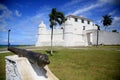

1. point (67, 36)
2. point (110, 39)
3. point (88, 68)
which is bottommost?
point (88, 68)

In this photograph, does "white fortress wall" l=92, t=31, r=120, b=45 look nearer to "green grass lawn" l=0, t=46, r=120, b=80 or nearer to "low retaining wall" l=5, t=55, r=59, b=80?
"green grass lawn" l=0, t=46, r=120, b=80

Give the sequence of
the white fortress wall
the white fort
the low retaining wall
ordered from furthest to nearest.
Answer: the white fort < the white fortress wall < the low retaining wall

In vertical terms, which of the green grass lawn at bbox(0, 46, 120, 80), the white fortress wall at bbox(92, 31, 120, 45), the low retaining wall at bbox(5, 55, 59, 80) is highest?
the white fortress wall at bbox(92, 31, 120, 45)

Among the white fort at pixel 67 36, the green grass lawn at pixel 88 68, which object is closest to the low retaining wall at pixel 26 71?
the green grass lawn at pixel 88 68

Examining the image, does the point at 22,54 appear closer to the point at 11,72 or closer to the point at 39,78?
the point at 11,72

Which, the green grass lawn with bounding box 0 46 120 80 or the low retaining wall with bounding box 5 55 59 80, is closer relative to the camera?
the low retaining wall with bounding box 5 55 59 80

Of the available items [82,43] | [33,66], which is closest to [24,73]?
[33,66]

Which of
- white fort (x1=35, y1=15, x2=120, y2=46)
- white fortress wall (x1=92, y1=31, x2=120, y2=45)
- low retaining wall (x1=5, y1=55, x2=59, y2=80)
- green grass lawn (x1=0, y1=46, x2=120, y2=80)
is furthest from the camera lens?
white fort (x1=35, y1=15, x2=120, y2=46)

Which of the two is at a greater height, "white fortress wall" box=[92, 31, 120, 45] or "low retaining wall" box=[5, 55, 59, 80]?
"white fortress wall" box=[92, 31, 120, 45]

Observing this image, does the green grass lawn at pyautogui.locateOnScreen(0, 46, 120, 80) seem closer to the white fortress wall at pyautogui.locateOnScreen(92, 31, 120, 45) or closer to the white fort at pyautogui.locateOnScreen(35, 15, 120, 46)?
the white fortress wall at pyautogui.locateOnScreen(92, 31, 120, 45)

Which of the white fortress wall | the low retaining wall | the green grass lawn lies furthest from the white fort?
the low retaining wall

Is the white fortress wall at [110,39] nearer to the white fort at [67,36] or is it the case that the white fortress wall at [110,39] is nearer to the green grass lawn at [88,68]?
the green grass lawn at [88,68]

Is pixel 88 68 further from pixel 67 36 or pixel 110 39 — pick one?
pixel 67 36

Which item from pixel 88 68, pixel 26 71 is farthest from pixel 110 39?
pixel 26 71
